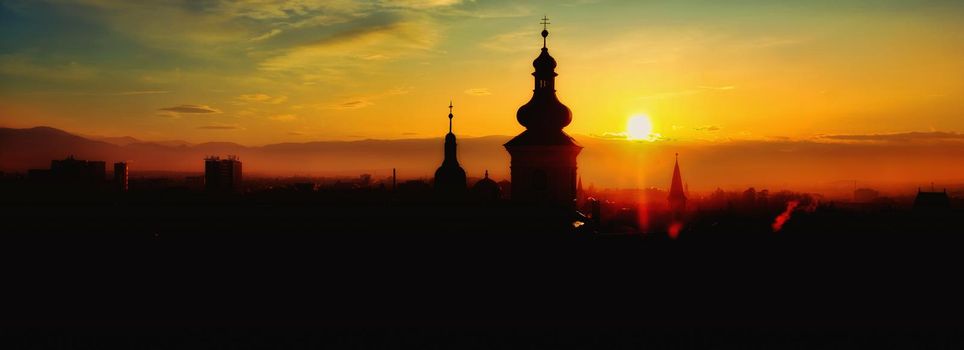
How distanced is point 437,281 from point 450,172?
24.1 m

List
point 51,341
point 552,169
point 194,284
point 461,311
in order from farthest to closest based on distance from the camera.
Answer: point 552,169, point 194,284, point 461,311, point 51,341

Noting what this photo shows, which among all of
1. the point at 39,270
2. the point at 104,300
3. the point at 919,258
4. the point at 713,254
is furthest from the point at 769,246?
the point at 39,270

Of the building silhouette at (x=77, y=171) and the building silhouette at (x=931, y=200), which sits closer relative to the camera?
the building silhouette at (x=77, y=171)

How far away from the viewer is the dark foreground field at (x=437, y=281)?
30.8 m

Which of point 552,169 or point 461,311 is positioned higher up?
point 552,169

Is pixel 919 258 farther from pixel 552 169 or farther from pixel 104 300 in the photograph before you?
pixel 104 300

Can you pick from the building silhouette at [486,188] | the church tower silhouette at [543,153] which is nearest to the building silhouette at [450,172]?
the building silhouette at [486,188]

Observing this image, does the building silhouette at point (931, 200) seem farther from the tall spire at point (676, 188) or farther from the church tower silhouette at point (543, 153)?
the church tower silhouette at point (543, 153)

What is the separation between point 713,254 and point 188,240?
64.2 ft

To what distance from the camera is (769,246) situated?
39875 mm

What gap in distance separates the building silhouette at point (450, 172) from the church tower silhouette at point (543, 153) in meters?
9.64

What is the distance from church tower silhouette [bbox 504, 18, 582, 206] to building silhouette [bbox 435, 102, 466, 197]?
964 cm

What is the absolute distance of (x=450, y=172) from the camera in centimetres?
5919

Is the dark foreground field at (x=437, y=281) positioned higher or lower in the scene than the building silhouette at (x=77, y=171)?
lower
